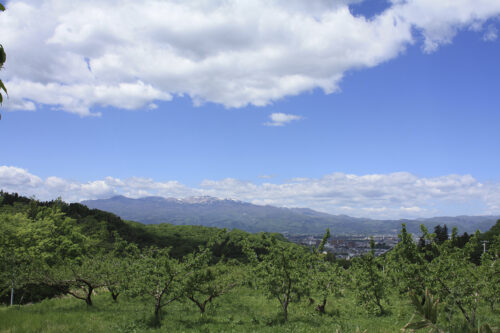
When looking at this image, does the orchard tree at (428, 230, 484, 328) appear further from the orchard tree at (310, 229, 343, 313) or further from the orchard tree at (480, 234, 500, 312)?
the orchard tree at (310, 229, 343, 313)

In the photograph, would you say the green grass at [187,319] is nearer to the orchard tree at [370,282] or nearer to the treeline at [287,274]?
the treeline at [287,274]

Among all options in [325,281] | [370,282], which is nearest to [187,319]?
[325,281]

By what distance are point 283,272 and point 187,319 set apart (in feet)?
23.1

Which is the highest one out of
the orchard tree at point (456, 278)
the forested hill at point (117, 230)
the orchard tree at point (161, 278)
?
the orchard tree at point (456, 278)

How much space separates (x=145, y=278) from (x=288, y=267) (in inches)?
339

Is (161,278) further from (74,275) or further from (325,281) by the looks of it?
(325,281)

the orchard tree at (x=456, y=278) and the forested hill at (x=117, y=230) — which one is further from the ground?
the orchard tree at (x=456, y=278)

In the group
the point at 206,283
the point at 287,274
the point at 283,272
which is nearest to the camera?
the point at 287,274

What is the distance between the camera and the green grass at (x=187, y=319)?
15.5 meters

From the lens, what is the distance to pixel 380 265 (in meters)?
24.2

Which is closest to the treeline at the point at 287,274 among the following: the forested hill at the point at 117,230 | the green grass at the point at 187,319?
the green grass at the point at 187,319

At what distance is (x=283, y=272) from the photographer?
60.7 feet

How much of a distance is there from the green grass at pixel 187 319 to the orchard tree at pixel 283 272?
1.77m

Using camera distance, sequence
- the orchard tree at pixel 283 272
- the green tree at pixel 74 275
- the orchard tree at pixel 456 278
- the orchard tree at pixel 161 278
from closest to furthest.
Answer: the orchard tree at pixel 456 278 → the orchard tree at pixel 161 278 → the orchard tree at pixel 283 272 → the green tree at pixel 74 275
